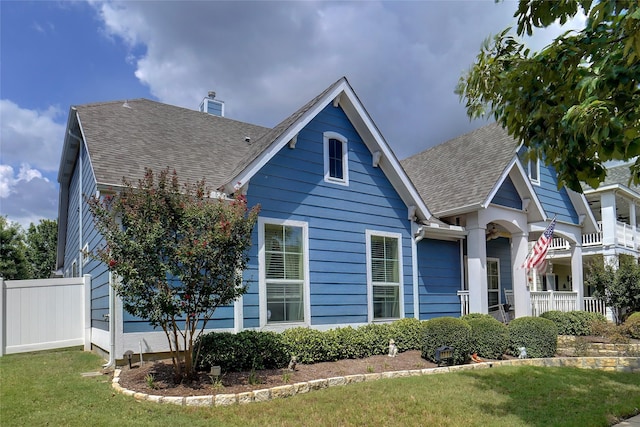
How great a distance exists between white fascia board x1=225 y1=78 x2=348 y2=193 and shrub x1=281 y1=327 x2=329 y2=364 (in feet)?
10.0

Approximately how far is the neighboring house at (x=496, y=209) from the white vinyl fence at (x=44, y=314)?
9697 millimetres

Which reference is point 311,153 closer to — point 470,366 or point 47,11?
point 470,366

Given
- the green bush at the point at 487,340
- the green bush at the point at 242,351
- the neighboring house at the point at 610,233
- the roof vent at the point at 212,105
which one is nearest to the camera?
the green bush at the point at 242,351

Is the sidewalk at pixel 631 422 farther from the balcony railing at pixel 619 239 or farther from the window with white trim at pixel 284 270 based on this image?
the balcony railing at pixel 619 239

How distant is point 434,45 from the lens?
12484mm

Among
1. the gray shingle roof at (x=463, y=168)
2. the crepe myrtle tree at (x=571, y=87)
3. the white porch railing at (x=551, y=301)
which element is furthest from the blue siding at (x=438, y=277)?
the crepe myrtle tree at (x=571, y=87)

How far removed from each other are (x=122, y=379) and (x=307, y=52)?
986cm

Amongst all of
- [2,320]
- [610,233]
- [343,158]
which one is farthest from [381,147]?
[610,233]

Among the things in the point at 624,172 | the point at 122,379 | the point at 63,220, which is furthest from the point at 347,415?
the point at 624,172

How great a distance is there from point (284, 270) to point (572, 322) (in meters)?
9.45

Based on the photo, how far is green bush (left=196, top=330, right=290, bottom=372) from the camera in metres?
7.50

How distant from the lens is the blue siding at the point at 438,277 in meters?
12.3

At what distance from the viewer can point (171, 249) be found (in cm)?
669

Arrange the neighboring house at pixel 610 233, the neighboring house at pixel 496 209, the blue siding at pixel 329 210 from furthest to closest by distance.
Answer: the neighboring house at pixel 610 233 < the neighboring house at pixel 496 209 < the blue siding at pixel 329 210
